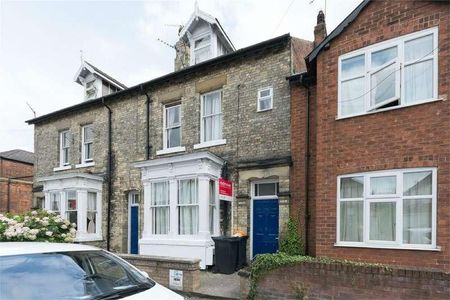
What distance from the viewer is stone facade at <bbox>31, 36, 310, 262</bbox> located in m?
10.6

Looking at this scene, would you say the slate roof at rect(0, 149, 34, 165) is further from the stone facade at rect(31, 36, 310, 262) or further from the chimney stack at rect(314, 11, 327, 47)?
the chimney stack at rect(314, 11, 327, 47)

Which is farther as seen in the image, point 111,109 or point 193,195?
point 111,109

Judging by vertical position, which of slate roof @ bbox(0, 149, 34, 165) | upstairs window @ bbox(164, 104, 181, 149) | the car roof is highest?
upstairs window @ bbox(164, 104, 181, 149)

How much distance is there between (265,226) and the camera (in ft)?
35.3

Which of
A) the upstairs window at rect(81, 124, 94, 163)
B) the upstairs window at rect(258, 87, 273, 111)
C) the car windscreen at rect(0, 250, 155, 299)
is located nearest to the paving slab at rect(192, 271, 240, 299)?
the car windscreen at rect(0, 250, 155, 299)

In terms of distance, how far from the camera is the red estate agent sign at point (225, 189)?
10.6 meters

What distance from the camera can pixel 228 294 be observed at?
7746 millimetres

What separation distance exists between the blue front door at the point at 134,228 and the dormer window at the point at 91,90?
6431 mm

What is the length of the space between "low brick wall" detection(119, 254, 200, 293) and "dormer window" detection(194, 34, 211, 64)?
317 inches

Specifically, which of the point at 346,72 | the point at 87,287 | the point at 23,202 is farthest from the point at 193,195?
the point at 23,202

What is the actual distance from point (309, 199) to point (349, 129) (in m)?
2.33

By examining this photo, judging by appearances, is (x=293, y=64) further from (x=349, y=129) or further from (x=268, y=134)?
(x=349, y=129)

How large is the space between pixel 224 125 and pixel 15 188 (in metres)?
17.5

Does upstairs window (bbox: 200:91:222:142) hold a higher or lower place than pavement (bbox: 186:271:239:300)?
higher
